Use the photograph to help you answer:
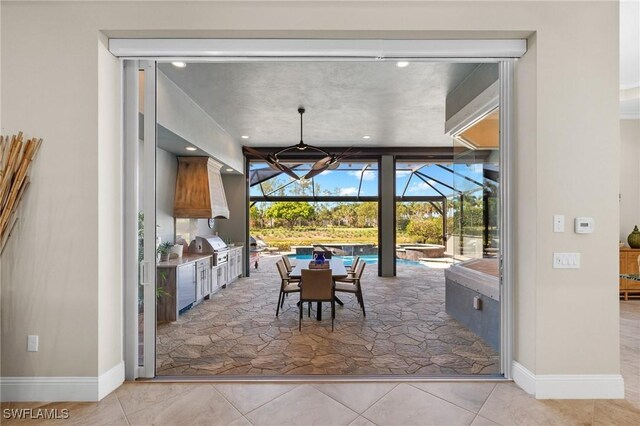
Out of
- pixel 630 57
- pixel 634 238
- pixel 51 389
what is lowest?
pixel 51 389

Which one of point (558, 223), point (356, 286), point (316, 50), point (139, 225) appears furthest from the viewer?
point (356, 286)

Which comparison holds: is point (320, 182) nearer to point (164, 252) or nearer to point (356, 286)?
point (356, 286)

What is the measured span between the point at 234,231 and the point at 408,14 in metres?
6.22

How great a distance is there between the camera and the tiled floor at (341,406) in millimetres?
2074

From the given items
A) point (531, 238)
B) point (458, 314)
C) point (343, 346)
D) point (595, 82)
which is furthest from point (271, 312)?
point (595, 82)

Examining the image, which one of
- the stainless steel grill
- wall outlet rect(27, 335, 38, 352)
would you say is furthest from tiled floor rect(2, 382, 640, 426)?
the stainless steel grill

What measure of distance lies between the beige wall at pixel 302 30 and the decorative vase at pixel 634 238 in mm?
4236

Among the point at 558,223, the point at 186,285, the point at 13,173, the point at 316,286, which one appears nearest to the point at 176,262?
the point at 186,285

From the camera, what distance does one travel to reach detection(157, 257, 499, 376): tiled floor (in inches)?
117

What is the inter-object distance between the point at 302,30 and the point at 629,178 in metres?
6.53

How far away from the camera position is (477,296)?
3.61m

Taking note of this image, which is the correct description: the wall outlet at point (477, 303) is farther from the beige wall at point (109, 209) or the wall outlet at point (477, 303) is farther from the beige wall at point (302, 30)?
the beige wall at point (109, 209)

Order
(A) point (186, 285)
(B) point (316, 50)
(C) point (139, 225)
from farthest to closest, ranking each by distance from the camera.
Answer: (A) point (186, 285)
(C) point (139, 225)
(B) point (316, 50)

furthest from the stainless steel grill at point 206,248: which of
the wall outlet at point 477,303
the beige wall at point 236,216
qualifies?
the wall outlet at point 477,303
